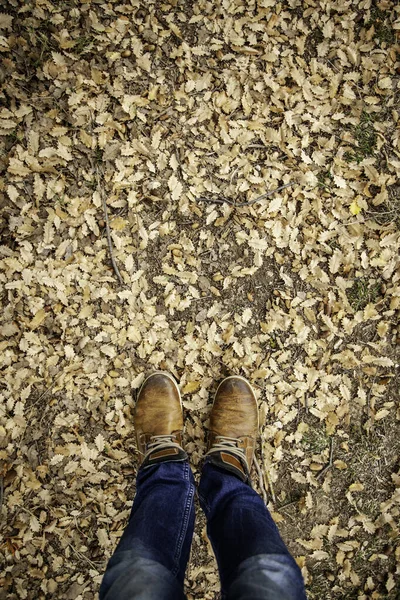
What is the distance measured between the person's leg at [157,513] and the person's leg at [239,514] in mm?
180

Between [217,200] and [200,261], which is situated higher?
[217,200]

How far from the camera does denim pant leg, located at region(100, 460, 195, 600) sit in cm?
179

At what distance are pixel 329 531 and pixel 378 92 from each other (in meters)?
3.25

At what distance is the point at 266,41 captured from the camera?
2963mm

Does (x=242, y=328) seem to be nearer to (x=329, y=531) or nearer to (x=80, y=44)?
(x=329, y=531)

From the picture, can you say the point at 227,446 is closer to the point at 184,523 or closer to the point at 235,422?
the point at 235,422

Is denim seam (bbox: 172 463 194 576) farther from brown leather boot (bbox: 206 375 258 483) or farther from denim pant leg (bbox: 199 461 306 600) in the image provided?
brown leather boot (bbox: 206 375 258 483)

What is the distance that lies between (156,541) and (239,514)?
0.46 metres

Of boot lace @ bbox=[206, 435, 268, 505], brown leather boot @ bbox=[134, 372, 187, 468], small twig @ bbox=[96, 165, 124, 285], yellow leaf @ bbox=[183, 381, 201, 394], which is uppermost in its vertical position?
small twig @ bbox=[96, 165, 124, 285]

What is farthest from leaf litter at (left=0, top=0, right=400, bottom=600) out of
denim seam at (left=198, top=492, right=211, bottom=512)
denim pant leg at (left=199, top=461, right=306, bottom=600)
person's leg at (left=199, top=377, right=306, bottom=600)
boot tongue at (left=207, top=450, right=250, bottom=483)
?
denim pant leg at (left=199, top=461, right=306, bottom=600)

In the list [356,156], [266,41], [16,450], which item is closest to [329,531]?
[16,450]

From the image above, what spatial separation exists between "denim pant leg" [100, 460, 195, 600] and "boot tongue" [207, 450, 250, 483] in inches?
7.4

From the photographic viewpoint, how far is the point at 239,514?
223 cm

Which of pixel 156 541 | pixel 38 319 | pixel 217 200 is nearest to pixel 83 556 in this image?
pixel 156 541
